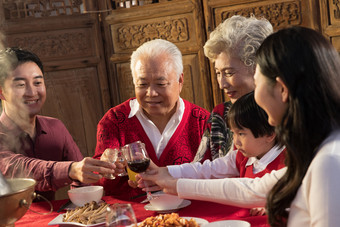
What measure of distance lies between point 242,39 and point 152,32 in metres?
1.59

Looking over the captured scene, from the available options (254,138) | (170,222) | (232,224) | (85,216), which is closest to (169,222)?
(170,222)

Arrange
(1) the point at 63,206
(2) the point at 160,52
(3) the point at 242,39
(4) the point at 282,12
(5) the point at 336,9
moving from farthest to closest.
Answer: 1. (4) the point at 282,12
2. (5) the point at 336,9
3. (2) the point at 160,52
4. (3) the point at 242,39
5. (1) the point at 63,206

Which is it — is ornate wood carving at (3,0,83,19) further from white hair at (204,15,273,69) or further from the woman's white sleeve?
the woman's white sleeve

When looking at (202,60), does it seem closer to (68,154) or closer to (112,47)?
(112,47)

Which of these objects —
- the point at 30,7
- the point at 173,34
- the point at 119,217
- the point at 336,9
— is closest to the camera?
the point at 119,217

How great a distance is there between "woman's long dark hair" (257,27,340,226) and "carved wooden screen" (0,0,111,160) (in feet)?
9.46

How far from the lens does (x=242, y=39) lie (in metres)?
2.26

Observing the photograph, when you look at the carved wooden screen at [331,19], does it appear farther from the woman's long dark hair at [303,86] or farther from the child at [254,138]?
the woman's long dark hair at [303,86]

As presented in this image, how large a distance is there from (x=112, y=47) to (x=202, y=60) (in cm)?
83

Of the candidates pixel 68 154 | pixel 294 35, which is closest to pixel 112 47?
pixel 68 154

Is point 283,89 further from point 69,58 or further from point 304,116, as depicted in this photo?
point 69,58

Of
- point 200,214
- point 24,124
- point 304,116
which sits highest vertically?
point 304,116

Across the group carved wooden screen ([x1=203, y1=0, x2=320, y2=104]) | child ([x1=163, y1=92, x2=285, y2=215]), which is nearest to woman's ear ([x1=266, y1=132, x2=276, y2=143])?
child ([x1=163, y1=92, x2=285, y2=215])

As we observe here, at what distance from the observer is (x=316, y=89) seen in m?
1.08
